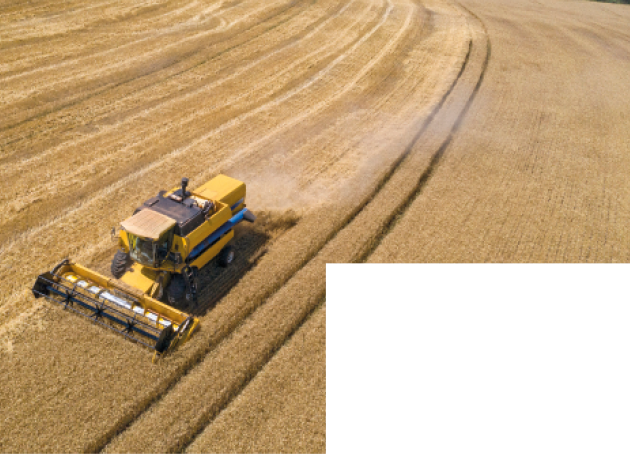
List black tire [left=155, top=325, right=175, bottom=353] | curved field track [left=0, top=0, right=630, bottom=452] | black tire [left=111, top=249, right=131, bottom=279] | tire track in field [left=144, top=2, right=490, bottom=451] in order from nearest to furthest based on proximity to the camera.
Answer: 1. tire track in field [left=144, top=2, right=490, bottom=451]
2. curved field track [left=0, top=0, right=630, bottom=452]
3. black tire [left=155, top=325, right=175, bottom=353]
4. black tire [left=111, top=249, right=131, bottom=279]

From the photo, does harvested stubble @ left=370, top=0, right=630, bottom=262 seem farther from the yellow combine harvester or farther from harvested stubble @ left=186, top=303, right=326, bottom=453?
the yellow combine harvester

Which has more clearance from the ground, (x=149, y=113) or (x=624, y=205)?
(x=149, y=113)

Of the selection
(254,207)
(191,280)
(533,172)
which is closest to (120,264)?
(191,280)

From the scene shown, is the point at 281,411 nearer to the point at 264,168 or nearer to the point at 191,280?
the point at 191,280

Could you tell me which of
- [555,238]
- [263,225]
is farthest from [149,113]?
[555,238]

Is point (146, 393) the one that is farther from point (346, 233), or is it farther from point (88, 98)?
point (88, 98)

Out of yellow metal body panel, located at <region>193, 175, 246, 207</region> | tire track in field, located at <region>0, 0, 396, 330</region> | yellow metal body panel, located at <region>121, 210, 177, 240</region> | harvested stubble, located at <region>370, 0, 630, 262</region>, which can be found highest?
yellow metal body panel, located at <region>121, 210, 177, 240</region>

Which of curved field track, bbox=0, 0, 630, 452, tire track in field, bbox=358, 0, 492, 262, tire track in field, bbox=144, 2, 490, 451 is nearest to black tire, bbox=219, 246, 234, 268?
curved field track, bbox=0, 0, 630, 452
